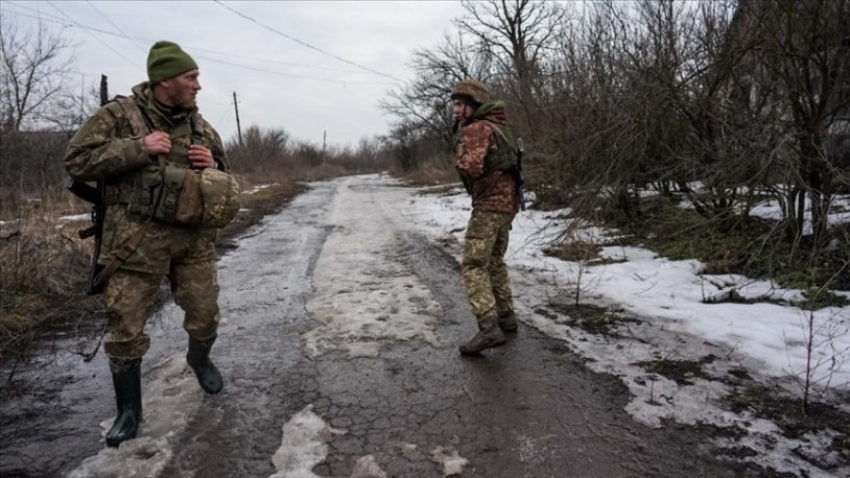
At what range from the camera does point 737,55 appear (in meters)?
6.31

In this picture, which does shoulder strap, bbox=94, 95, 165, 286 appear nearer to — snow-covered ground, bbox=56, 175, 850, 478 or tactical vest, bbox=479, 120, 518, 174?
snow-covered ground, bbox=56, 175, 850, 478

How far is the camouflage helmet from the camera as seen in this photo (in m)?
4.16

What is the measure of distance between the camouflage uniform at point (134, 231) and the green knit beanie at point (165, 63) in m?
0.17

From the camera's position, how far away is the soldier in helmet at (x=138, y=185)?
113 inches

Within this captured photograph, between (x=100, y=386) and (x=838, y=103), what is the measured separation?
22.6 feet

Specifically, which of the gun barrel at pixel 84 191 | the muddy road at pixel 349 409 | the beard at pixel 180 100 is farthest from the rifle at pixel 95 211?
the muddy road at pixel 349 409

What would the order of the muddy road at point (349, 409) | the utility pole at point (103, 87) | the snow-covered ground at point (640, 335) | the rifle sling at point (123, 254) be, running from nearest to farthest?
the muddy road at point (349, 409) < the snow-covered ground at point (640, 335) < the rifle sling at point (123, 254) < the utility pole at point (103, 87)

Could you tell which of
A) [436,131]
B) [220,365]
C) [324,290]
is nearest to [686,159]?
[324,290]

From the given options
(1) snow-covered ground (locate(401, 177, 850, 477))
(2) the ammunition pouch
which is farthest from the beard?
(1) snow-covered ground (locate(401, 177, 850, 477))

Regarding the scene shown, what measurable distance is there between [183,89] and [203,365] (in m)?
1.69

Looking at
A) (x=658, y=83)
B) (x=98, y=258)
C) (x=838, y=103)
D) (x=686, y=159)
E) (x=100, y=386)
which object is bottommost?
(x=100, y=386)

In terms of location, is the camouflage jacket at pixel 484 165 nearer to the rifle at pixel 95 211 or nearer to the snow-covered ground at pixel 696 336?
the snow-covered ground at pixel 696 336

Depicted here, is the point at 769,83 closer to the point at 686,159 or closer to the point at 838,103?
the point at 838,103

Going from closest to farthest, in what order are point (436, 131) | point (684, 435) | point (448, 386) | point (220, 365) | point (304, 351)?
point (684, 435), point (448, 386), point (220, 365), point (304, 351), point (436, 131)
